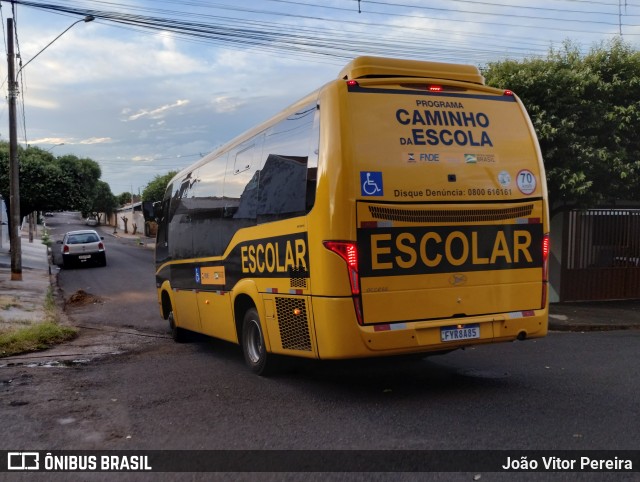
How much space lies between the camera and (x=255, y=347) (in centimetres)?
727

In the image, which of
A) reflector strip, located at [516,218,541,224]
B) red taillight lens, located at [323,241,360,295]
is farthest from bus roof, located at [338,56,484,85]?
red taillight lens, located at [323,241,360,295]

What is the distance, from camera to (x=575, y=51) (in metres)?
14.0

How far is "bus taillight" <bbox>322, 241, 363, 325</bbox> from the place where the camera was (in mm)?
5523

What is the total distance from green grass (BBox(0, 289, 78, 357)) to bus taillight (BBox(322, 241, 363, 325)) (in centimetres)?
634

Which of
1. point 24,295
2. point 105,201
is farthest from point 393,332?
point 105,201

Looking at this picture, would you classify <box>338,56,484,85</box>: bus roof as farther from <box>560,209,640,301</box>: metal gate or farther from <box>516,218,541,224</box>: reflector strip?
<box>560,209,640,301</box>: metal gate

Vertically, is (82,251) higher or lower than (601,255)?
lower

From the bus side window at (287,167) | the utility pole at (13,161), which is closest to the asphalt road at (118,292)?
the utility pole at (13,161)

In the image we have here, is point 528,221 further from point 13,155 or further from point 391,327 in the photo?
point 13,155

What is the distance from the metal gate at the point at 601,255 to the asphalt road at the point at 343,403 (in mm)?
5763

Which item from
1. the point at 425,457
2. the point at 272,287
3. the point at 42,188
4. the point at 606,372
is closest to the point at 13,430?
the point at 272,287

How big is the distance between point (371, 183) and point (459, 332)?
1.65 metres

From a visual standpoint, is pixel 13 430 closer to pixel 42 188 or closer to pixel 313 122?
pixel 313 122

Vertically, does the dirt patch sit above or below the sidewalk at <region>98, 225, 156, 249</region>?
below
